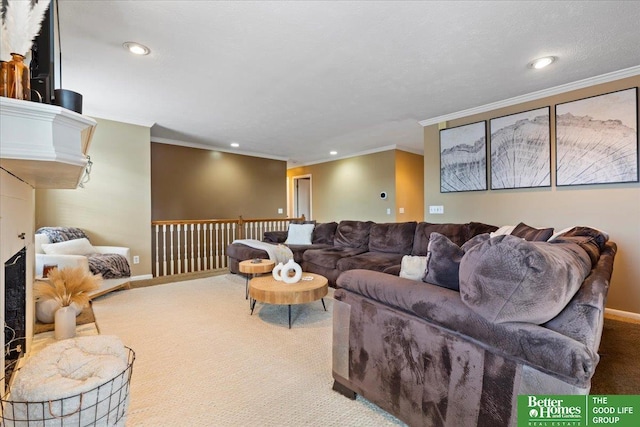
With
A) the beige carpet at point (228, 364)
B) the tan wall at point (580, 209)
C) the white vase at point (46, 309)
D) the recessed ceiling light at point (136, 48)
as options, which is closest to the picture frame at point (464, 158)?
the tan wall at point (580, 209)

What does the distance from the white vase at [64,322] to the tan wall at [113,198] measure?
211 centimetres

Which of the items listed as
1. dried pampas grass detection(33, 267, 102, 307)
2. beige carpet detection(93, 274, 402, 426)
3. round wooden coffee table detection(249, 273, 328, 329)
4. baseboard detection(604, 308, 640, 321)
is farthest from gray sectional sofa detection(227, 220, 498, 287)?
dried pampas grass detection(33, 267, 102, 307)

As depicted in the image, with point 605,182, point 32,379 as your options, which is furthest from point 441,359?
point 605,182

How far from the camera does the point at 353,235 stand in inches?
182

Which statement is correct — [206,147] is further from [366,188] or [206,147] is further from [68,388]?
[68,388]

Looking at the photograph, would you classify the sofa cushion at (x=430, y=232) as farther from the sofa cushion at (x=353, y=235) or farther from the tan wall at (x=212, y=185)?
the tan wall at (x=212, y=185)

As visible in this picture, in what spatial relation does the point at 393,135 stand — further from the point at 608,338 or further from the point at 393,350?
the point at 393,350

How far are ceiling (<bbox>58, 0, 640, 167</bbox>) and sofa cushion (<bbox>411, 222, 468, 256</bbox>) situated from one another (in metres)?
1.57

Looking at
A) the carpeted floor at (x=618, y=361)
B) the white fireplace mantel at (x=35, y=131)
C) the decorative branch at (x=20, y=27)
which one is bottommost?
the carpeted floor at (x=618, y=361)

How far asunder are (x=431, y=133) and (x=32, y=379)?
15.5ft

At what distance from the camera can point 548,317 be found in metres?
1.00

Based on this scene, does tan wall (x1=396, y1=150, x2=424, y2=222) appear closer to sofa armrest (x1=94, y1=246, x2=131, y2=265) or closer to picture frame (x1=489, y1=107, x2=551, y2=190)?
picture frame (x1=489, y1=107, x2=551, y2=190)

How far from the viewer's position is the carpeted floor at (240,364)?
5.03 ft

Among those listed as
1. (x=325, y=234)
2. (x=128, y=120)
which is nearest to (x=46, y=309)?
(x=128, y=120)
